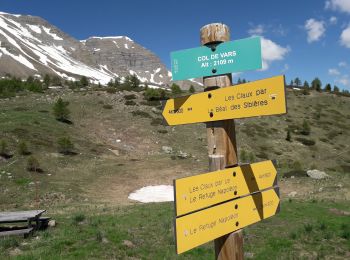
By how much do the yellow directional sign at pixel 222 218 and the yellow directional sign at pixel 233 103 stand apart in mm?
1133

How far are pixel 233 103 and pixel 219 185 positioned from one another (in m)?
1.02

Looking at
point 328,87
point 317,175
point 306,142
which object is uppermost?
point 328,87

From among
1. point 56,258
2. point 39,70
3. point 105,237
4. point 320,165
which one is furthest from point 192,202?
point 39,70

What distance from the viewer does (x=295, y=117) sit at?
197 feet

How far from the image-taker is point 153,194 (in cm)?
2428

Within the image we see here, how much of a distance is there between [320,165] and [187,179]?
40535 mm

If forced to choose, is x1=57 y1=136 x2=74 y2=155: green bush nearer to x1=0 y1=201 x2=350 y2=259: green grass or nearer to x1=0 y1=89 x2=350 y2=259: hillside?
x1=0 y1=89 x2=350 y2=259: hillside

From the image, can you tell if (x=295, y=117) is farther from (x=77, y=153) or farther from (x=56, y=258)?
(x=56, y=258)

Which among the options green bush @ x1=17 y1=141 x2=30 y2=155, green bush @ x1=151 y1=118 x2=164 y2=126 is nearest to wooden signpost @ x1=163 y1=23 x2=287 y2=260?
green bush @ x1=17 y1=141 x2=30 y2=155

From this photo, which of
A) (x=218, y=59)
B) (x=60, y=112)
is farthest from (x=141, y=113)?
(x=218, y=59)

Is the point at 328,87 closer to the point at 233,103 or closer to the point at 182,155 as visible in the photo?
the point at 182,155

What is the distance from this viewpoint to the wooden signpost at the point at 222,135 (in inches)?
161

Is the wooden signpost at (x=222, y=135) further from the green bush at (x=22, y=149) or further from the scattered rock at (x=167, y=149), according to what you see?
the scattered rock at (x=167, y=149)

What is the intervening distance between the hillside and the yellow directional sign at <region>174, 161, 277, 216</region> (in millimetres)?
6064
